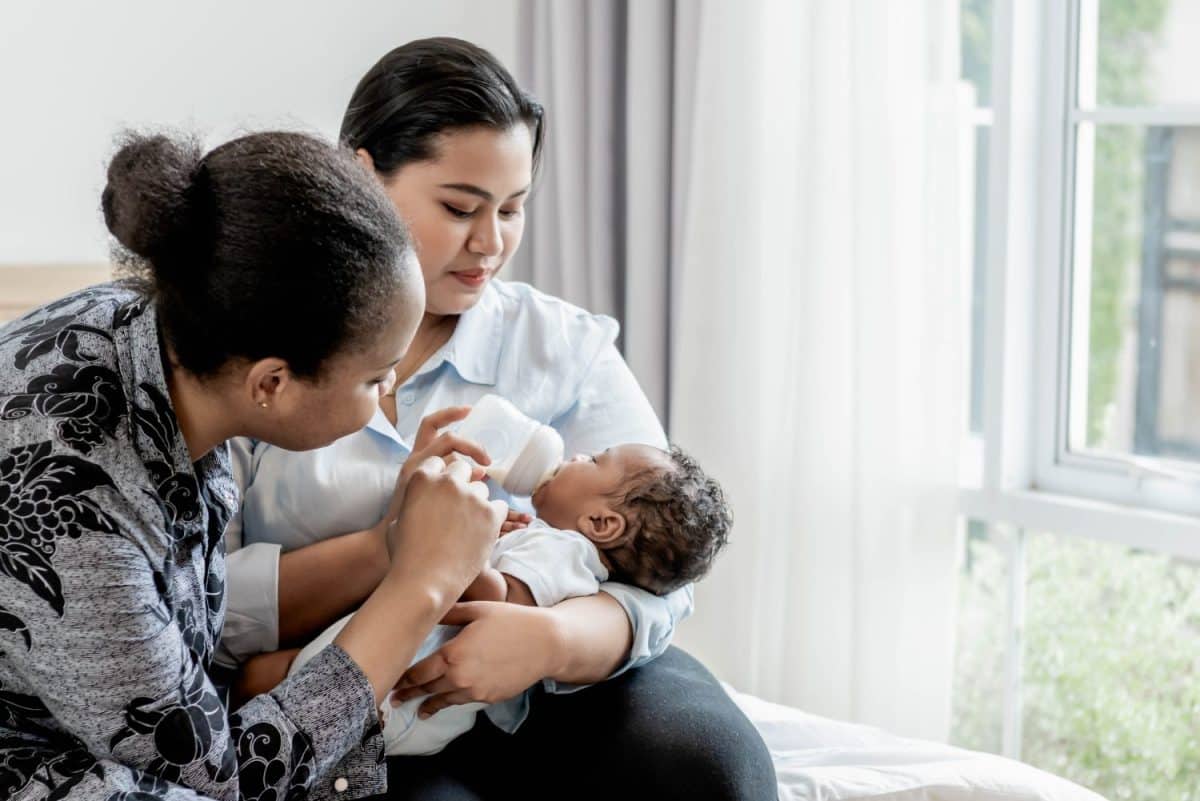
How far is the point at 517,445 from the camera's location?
155 centimetres

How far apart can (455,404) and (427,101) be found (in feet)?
1.23

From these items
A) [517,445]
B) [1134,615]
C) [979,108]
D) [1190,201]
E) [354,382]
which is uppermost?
[979,108]

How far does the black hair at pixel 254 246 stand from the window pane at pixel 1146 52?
1.54m

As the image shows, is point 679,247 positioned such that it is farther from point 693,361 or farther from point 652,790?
point 652,790

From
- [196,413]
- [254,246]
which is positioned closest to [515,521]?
[196,413]

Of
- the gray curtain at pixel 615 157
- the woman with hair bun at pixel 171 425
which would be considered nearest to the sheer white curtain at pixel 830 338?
the gray curtain at pixel 615 157

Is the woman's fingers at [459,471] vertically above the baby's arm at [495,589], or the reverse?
the woman's fingers at [459,471]

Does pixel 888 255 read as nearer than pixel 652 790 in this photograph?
No

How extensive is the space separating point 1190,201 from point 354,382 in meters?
1.58

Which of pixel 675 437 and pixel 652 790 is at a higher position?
pixel 675 437

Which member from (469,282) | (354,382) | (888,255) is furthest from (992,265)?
(354,382)

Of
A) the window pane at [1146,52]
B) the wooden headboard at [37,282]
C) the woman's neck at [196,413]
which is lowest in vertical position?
the woman's neck at [196,413]

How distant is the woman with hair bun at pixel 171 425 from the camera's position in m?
1.06

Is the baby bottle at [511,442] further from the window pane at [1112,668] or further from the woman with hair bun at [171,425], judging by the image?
the window pane at [1112,668]
